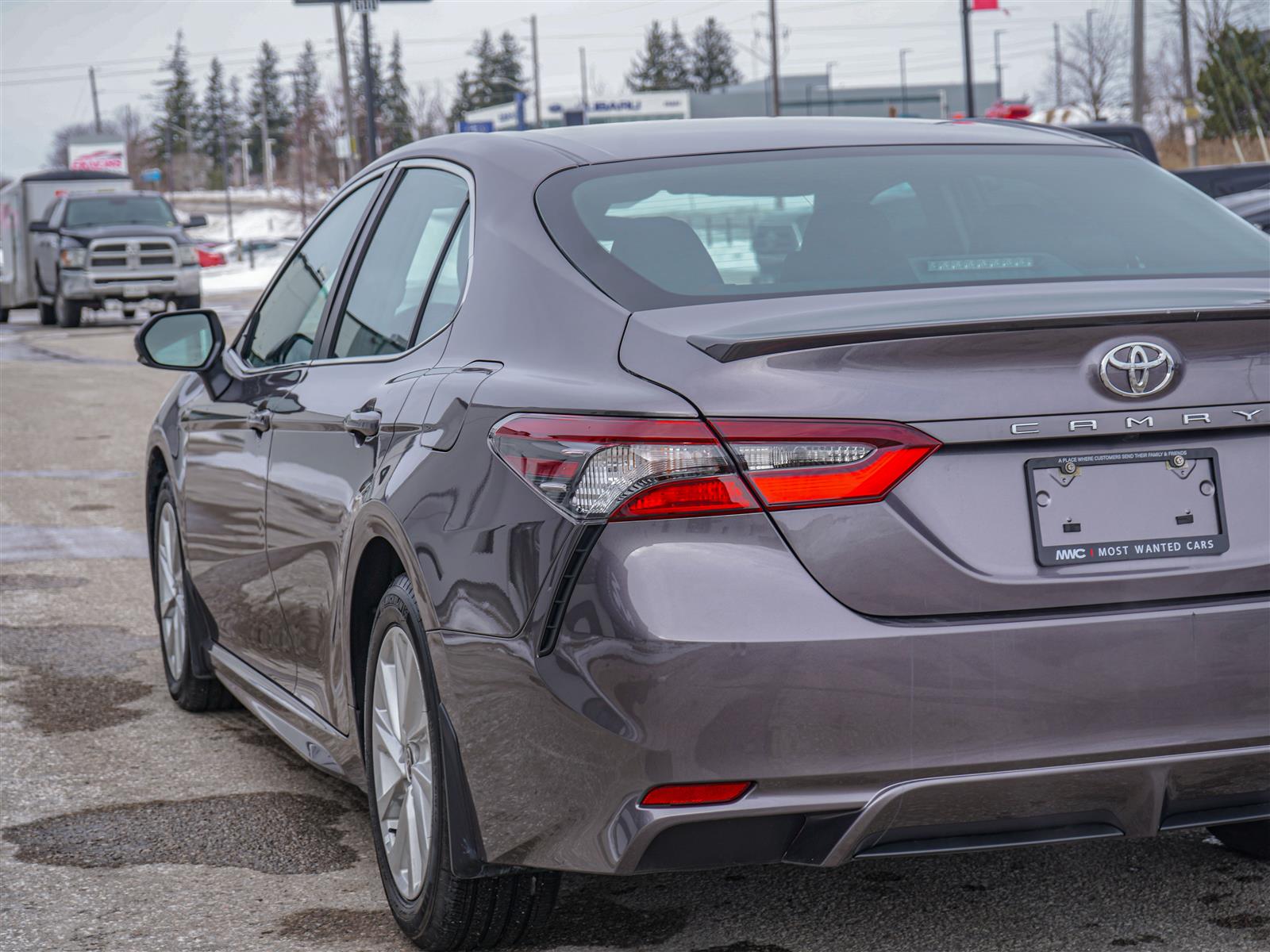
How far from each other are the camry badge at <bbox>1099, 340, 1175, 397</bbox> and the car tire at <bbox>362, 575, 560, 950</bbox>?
133 centimetres

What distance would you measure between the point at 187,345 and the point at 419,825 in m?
2.15

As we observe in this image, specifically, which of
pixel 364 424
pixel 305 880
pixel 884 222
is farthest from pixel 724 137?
pixel 305 880

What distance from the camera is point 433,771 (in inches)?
128

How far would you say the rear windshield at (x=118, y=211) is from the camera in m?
28.8

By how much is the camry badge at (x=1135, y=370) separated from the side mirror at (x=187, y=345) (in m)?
2.90

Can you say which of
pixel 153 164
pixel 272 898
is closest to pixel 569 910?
pixel 272 898

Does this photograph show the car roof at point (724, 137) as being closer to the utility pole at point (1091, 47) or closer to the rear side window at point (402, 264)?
the rear side window at point (402, 264)

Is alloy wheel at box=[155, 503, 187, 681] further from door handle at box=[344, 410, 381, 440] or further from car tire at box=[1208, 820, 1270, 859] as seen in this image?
car tire at box=[1208, 820, 1270, 859]

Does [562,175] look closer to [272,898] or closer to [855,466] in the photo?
[855,466]

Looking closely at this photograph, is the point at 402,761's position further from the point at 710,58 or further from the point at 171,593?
the point at 710,58

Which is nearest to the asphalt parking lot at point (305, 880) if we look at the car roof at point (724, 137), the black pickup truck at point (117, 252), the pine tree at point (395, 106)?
the car roof at point (724, 137)

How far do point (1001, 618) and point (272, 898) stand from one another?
1877 millimetres

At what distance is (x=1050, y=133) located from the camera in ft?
13.6

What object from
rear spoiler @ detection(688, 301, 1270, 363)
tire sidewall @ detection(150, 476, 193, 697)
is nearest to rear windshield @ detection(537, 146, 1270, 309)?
rear spoiler @ detection(688, 301, 1270, 363)
